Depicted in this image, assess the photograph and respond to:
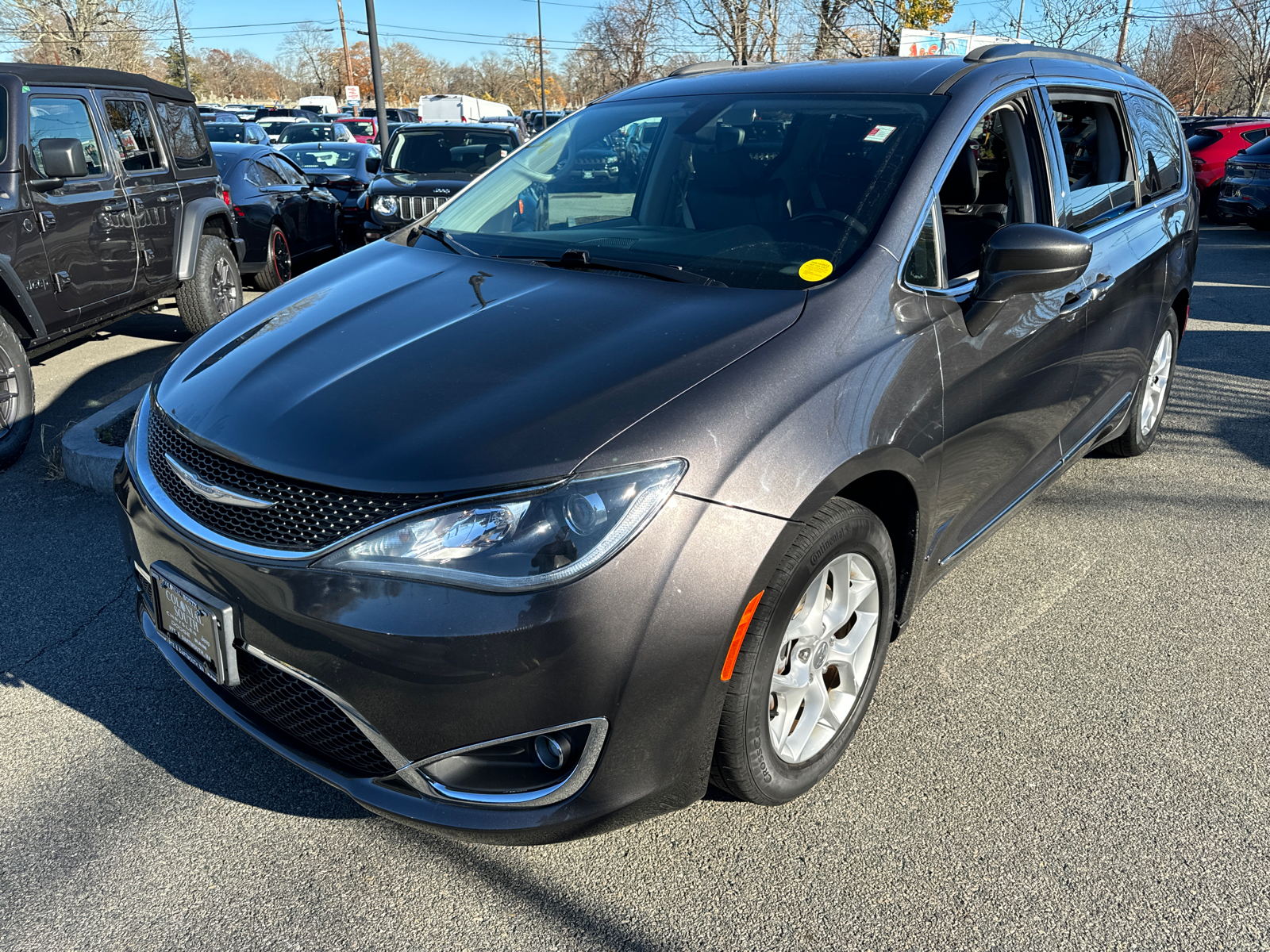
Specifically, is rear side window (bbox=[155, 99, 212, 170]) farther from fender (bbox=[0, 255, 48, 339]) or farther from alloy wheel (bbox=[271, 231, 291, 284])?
fender (bbox=[0, 255, 48, 339])

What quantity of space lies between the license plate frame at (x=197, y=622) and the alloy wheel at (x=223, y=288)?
530cm

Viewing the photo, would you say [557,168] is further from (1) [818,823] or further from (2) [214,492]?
(1) [818,823]

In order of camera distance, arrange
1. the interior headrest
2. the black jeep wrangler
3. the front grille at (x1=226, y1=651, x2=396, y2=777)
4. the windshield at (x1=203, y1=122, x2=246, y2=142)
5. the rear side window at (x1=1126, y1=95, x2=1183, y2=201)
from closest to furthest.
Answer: the front grille at (x1=226, y1=651, x2=396, y2=777) < the interior headrest < the rear side window at (x1=1126, y1=95, x2=1183, y2=201) < the black jeep wrangler < the windshield at (x1=203, y1=122, x2=246, y2=142)

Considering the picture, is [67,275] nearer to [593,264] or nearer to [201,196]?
[201,196]

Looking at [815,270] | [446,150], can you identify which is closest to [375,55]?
[446,150]

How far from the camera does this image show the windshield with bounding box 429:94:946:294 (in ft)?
8.63

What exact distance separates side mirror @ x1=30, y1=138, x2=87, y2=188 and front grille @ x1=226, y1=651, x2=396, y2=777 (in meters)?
4.29

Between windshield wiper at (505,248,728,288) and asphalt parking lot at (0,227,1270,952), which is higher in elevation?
windshield wiper at (505,248,728,288)

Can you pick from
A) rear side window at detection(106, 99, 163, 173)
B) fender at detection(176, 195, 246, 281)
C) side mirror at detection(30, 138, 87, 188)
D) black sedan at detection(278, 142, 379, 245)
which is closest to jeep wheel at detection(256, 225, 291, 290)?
fender at detection(176, 195, 246, 281)

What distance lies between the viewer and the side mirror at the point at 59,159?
203 inches

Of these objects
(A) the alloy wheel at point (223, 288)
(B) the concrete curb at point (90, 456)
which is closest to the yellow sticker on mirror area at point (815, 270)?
(B) the concrete curb at point (90, 456)

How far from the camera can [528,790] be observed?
1.96 metres

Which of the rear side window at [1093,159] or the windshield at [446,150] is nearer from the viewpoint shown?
the rear side window at [1093,159]

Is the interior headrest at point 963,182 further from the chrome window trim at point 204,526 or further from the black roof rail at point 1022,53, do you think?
the chrome window trim at point 204,526
